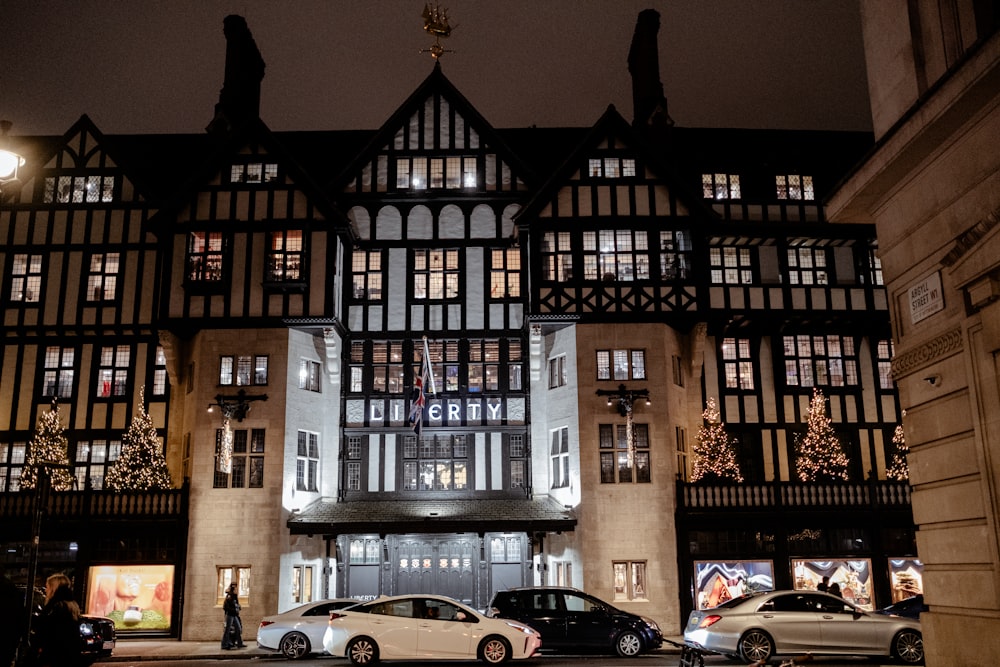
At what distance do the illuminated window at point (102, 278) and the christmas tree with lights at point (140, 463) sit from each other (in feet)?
16.1

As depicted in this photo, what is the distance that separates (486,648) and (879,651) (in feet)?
26.9

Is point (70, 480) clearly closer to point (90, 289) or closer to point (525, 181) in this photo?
point (90, 289)

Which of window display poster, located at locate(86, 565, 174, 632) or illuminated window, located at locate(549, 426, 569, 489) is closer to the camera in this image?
window display poster, located at locate(86, 565, 174, 632)

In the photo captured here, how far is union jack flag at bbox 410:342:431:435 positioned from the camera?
2820 cm

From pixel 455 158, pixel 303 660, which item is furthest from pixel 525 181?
pixel 303 660

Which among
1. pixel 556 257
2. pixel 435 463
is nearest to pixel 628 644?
pixel 435 463

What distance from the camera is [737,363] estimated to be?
31797 mm

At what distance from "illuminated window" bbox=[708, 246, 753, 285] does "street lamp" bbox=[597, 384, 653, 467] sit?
563 cm

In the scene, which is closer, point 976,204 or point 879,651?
point 976,204

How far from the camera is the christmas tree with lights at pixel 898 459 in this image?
30075mm

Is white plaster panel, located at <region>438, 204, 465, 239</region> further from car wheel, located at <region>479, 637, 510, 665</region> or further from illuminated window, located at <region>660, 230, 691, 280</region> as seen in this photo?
car wheel, located at <region>479, 637, 510, 665</region>

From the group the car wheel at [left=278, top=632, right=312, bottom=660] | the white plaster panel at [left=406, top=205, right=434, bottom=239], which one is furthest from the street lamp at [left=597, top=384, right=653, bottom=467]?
the car wheel at [left=278, top=632, right=312, bottom=660]

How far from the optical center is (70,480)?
2931 cm

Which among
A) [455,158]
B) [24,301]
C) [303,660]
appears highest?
[455,158]
